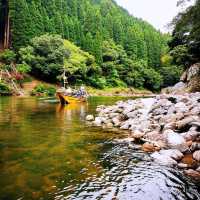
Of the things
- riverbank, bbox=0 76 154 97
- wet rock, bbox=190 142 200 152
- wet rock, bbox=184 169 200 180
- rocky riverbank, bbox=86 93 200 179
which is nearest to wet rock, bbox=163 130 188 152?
rocky riverbank, bbox=86 93 200 179

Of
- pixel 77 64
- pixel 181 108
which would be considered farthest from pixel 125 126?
pixel 77 64

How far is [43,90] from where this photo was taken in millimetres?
54312

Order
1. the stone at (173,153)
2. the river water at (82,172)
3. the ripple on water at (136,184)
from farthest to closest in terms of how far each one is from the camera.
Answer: the stone at (173,153) < the river water at (82,172) < the ripple on water at (136,184)

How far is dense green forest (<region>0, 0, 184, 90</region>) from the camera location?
59656 mm

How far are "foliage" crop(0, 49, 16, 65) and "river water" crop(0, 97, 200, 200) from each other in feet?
146

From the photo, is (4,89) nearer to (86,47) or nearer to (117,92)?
(117,92)

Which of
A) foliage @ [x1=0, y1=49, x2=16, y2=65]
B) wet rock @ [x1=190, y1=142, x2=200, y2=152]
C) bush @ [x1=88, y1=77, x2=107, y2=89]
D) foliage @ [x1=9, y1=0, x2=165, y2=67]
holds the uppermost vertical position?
foliage @ [x1=9, y1=0, x2=165, y2=67]

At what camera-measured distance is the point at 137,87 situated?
7769 cm

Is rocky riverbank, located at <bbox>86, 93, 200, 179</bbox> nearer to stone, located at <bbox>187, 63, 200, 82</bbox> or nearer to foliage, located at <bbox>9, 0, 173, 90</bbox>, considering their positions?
stone, located at <bbox>187, 63, 200, 82</bbox>

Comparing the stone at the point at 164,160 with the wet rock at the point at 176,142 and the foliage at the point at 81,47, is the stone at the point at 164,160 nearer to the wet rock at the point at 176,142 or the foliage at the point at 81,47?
the wet rock at the point at 176,142

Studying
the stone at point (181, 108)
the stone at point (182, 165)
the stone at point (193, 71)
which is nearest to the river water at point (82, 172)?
the stone at point (182, 165)

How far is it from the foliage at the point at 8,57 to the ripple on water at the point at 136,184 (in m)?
49.1

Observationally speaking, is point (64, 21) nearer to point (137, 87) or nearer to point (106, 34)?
point (106, 34)

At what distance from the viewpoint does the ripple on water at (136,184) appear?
22.9 feet
